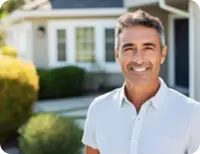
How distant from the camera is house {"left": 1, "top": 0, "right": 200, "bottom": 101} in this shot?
15.9 m

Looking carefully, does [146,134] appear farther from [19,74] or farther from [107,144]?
[19,74]

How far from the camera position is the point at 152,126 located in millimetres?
2248

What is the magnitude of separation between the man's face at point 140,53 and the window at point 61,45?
51.1ft

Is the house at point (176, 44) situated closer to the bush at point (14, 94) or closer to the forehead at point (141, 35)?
the bush at point (14, 94)

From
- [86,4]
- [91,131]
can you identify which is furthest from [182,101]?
[86,4]

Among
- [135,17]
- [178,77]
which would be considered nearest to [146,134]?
[135,17]

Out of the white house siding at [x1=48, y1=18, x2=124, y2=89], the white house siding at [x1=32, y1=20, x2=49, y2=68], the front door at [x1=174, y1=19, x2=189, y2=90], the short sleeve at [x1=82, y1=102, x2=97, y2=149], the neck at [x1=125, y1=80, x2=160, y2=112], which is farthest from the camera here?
the white house siding at [x1=32, y1=20, x2=49, y2=68]

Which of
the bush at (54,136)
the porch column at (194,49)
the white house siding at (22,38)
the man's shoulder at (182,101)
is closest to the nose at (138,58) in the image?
the man's shoulder at (182,101)

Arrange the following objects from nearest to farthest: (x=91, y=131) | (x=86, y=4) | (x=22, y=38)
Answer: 1. (x=91, y=131)
2. (x=86, y=4)
3. (x=22, y=38)

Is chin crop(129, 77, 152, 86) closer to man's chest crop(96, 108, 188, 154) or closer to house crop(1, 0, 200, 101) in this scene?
man's chest crop(96, 108, 188, 154)

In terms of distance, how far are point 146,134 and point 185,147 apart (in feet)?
0.58

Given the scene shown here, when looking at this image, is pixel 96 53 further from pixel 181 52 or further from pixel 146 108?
pixel 146 108

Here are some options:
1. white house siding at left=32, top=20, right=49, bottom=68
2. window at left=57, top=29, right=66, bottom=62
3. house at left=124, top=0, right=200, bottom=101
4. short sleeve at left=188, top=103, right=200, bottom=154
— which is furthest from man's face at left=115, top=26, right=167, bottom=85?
white house siding at left=32, top=20, right=49, bottom=68

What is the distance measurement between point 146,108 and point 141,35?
1.07 feet
